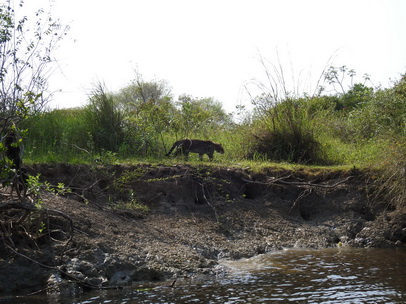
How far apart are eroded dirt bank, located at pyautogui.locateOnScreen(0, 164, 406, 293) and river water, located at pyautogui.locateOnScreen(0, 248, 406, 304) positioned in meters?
0.34

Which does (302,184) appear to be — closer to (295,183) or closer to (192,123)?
(295,183)

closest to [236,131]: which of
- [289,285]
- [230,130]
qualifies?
[230,130]

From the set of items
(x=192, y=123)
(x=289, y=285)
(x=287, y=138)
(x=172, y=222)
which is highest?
(x=192, y=123)

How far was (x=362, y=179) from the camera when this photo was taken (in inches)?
392

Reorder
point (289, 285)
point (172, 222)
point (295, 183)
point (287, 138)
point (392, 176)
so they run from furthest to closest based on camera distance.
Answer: point (287, 138)
point (295, 183)
point (392, 176)
point (172, 222)
point (289, 285)

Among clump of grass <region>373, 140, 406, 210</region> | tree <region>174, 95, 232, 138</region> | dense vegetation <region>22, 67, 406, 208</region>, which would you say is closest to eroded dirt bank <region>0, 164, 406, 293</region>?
clump of grass <region>373, 140, 406, 210</region>

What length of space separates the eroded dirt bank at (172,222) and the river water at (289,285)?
1.12 feet

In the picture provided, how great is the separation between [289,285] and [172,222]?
271 centimetres

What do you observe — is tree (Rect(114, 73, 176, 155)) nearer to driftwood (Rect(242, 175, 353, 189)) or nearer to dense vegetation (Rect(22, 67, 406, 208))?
dense vegetation (Rect(22, 67, 406, 208))

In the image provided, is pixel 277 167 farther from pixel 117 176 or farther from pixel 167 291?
pixel 167 291

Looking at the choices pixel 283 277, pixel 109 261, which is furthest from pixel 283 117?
pixel 109 261

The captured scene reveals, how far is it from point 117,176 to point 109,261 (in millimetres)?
2907

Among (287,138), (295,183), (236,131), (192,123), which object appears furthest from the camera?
(192,123)

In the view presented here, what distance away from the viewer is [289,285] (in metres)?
6.24
